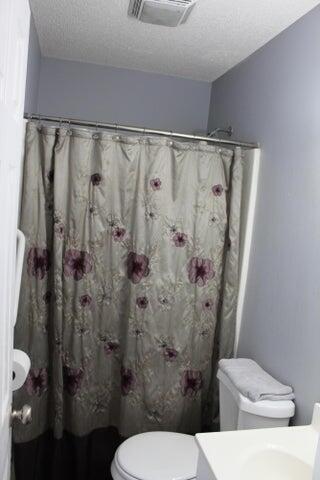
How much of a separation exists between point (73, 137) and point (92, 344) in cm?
105

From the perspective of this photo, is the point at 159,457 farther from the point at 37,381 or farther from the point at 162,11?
the point at 162,11

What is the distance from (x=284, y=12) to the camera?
5.54ft

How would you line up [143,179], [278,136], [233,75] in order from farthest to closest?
[233,75]
[143,179]
[278,136]

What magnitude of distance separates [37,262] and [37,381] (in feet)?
2.01

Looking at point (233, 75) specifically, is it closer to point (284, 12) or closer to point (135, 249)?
point (284, 12)

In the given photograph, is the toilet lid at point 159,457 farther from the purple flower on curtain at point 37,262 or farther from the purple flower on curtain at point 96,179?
the purple flower on curtain at point 96,179


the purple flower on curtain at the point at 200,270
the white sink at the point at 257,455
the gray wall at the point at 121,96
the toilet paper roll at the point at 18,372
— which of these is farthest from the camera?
the gray wall at the point at 121,96

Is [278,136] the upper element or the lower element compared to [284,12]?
lower

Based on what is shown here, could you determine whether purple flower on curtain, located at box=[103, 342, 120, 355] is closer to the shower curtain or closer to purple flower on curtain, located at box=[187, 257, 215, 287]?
the shower curtain

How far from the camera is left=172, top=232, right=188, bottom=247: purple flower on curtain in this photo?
205 centimetres

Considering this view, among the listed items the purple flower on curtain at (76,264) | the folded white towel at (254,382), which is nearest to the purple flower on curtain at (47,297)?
the purple flower on curtain at (76,264)

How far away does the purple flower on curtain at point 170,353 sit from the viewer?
6.86ft

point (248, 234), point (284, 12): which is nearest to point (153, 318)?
point (248, 234)

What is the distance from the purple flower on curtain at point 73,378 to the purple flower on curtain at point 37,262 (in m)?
0.52
